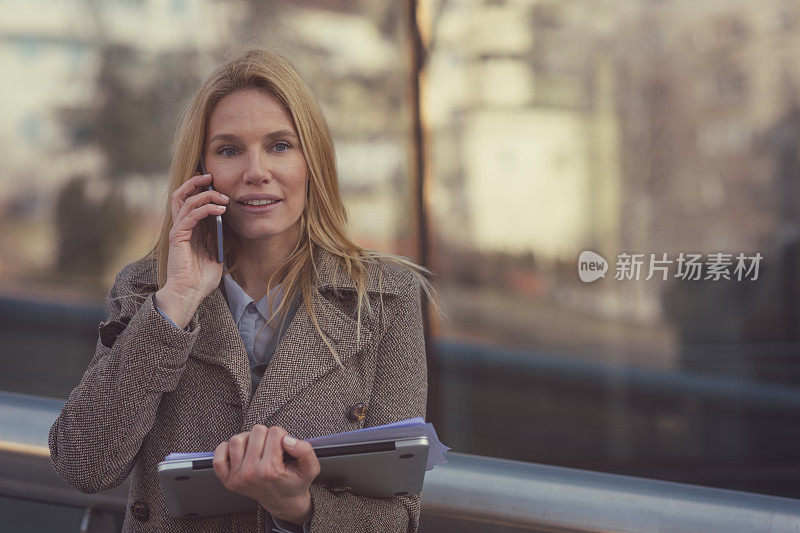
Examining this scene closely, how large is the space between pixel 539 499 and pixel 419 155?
4.04 m

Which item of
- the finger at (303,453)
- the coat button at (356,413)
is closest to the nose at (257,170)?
the coat button at (356,413)

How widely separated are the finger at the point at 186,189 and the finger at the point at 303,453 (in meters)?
0.70

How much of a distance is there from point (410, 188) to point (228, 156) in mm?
3896

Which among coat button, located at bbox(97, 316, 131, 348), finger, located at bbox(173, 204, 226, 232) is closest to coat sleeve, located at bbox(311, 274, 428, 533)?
finger, located at bbox(173, 204, 226, 232)

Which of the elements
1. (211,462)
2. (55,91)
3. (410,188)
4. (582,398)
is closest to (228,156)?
(211,462)

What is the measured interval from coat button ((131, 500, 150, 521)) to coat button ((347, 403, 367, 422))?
0.50 m

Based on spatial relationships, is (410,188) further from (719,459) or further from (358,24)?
(719,459)

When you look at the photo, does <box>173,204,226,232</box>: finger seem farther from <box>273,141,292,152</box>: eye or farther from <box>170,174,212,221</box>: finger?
<box>273,141,292,152</box>: eye

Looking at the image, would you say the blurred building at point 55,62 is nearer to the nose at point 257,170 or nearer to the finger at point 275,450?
the nose at point 257,170

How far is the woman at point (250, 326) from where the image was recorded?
1.83 m

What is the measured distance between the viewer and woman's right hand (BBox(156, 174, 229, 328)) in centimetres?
191

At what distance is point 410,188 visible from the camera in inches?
233

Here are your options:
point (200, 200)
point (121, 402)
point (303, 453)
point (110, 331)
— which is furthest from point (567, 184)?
point (303, 453)

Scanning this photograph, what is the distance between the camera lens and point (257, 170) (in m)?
1.97
